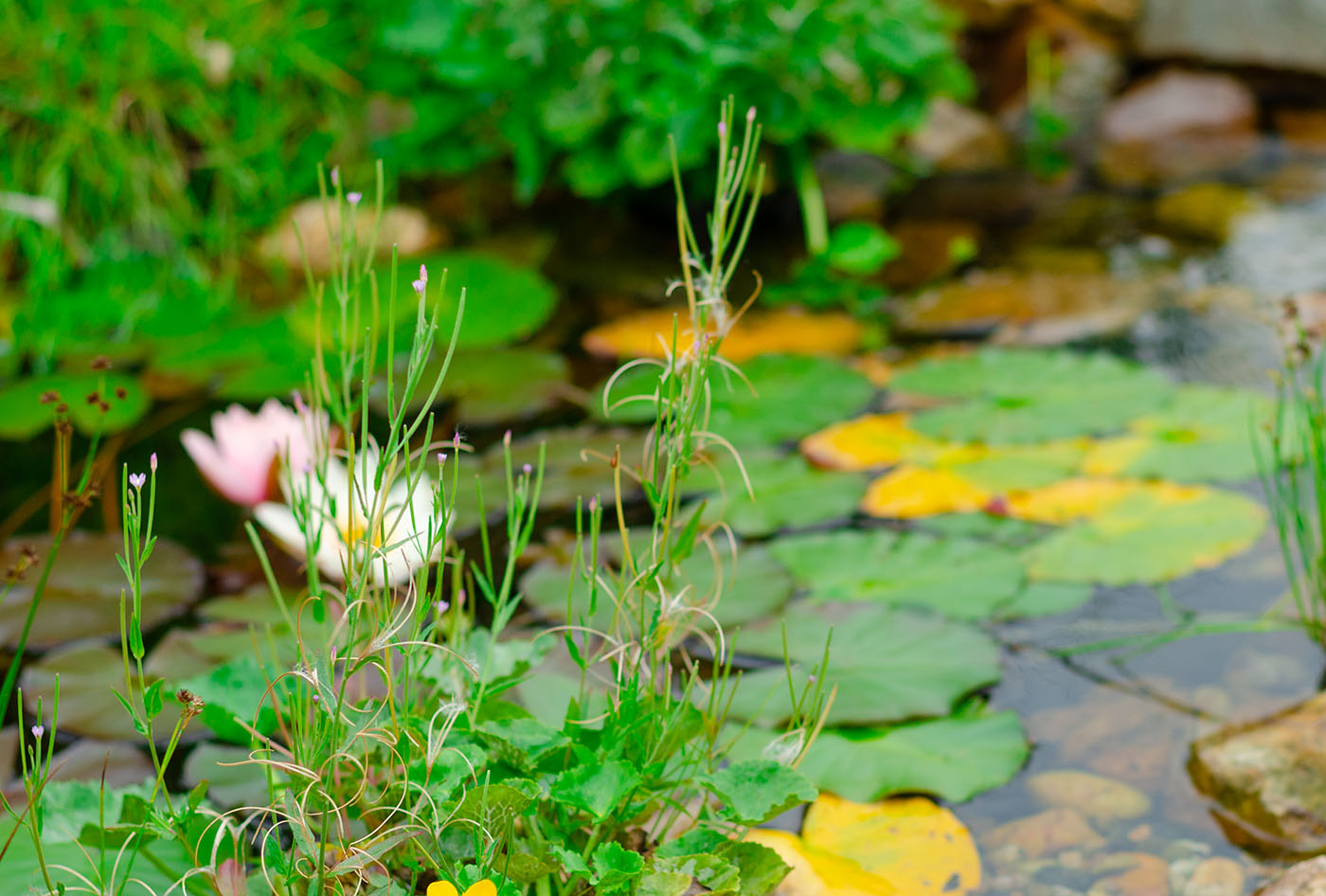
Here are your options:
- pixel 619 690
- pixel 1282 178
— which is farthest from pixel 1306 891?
pixel 1282 178

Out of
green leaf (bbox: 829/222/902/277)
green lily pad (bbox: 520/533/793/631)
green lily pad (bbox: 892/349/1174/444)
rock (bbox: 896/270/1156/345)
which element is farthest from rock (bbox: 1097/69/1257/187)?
green lily pad (bbox: 520/533/793/631)

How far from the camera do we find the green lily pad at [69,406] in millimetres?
1838

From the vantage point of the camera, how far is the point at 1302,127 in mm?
3297

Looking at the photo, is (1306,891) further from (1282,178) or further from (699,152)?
(1282,178)

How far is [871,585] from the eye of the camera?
1.31m

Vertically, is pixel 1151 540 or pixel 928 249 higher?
pixel 928 249

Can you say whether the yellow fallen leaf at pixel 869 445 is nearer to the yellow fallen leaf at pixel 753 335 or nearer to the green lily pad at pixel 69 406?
the yellow fallen leaf at pixel 753 335

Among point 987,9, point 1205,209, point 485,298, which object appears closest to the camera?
point 485,298

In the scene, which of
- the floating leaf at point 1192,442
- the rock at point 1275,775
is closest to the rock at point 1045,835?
the rock at point 1275,775

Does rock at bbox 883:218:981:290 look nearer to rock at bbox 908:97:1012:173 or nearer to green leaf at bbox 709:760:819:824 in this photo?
rock at bbox 908:97:1012:173

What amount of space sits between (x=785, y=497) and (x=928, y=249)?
1.25 metres

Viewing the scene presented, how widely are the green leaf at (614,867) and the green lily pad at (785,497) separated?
731 millimetres

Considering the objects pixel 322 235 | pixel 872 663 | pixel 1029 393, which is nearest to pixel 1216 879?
pixel 872 663

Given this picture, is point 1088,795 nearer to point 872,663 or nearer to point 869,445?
point 872,663
